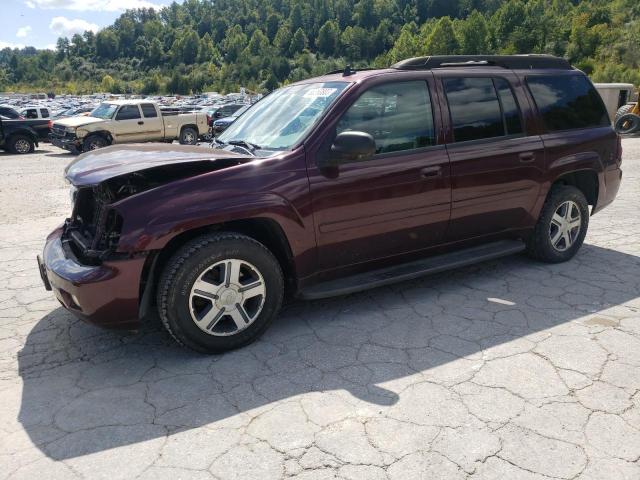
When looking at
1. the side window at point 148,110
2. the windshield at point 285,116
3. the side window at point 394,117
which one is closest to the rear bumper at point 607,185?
the side window at point 394,117

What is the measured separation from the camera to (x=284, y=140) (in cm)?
366

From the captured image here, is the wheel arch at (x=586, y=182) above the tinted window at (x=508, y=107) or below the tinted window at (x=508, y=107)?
below

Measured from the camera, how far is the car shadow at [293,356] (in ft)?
9.10

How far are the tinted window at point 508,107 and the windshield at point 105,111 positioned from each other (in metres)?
14.8

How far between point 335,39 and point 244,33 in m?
36.8

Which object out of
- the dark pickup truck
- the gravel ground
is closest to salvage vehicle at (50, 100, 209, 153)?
the dark pickup truck

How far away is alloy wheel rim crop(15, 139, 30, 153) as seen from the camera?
704 inches

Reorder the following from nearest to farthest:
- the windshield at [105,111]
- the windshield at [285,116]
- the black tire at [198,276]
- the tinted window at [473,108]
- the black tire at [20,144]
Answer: the black tire at [198,276], the windshield at [285,116], the tinted window at [473,108], the windshield at [105,111], the black tire at [20,144]

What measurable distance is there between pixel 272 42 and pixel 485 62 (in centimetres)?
18664

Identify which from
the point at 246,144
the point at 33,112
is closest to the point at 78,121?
the point at 33,112

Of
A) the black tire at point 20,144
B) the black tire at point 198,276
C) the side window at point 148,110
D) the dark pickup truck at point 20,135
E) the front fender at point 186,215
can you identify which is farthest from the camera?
the black tire at point 20,144

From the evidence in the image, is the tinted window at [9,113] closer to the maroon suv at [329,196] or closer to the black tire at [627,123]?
the maroon suv at [329,196]

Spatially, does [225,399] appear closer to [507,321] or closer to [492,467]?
[492,467]

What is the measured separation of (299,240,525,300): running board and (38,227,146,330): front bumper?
1.10 m
